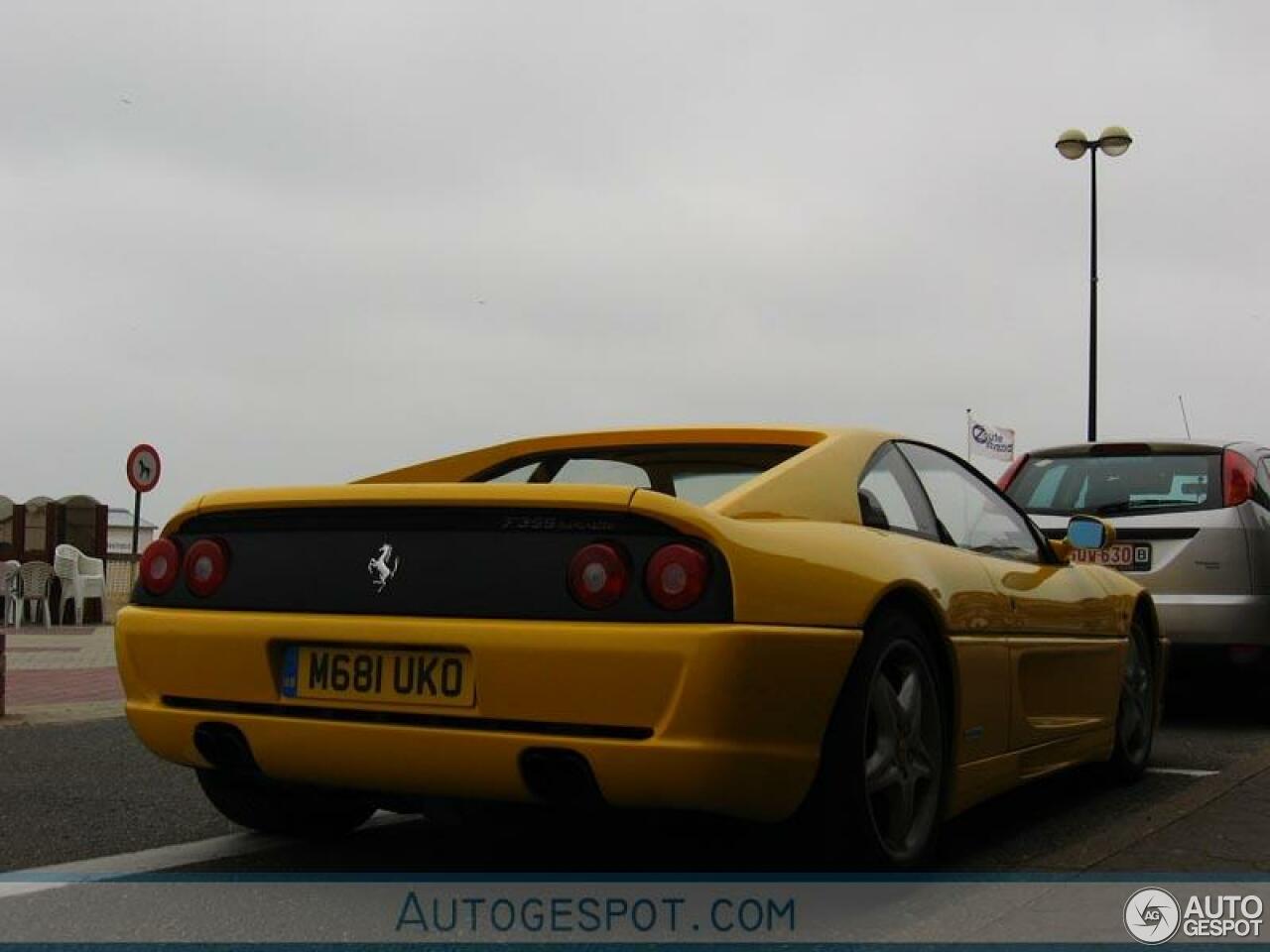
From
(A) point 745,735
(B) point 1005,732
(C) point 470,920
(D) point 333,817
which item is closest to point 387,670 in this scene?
(C) point 470,920

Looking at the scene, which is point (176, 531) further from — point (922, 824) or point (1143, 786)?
point (1143, 786)

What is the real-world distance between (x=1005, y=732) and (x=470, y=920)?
180 cm

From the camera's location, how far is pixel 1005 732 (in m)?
4.56

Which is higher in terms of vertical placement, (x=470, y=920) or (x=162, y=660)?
(x=162, y=660)

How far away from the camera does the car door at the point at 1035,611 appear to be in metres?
4.69

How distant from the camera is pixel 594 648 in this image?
11.1 ft

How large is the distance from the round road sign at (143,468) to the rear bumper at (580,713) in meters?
17.9

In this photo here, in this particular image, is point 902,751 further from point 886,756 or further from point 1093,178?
point 1093,178

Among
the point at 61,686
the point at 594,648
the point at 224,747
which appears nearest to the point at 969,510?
the point at 594,648

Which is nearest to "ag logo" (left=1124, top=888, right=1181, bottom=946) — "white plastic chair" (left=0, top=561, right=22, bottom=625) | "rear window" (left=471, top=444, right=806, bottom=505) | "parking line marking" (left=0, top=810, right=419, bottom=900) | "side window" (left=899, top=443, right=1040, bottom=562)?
"side window" (left=899, top=443, right=1040, bottom=562)

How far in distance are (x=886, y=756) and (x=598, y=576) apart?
0.92m

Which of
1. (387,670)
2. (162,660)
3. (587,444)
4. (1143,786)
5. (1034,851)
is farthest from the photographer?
(1143,786)

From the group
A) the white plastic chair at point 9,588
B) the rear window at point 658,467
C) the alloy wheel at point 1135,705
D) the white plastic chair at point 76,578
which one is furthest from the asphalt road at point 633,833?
the white plastic chair at point 76,578

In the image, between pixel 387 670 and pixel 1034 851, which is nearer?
pixel 387 670
